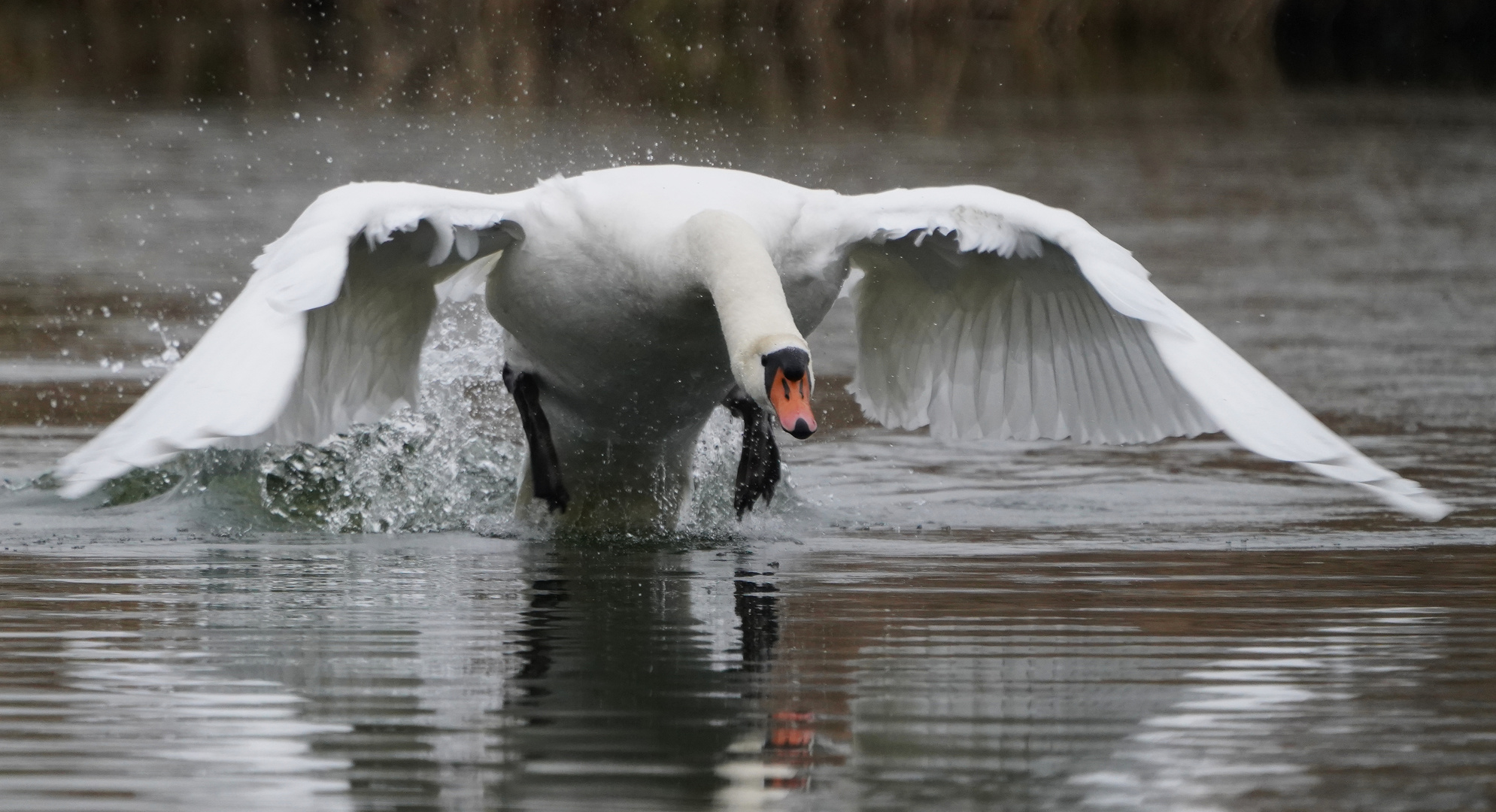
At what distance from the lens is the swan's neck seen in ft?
22.7

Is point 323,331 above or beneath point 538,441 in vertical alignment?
above

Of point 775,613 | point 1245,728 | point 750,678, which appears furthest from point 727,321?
point 1245,728

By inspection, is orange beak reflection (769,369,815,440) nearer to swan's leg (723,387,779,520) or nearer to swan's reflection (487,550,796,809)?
swan's reflection (487,550,796,809)

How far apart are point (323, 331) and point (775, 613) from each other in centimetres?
207

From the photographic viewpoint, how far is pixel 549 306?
810 cm

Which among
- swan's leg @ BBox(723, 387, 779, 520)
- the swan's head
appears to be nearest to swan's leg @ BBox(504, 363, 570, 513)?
swan's leg @ BBox(723, 387, 779, 520)

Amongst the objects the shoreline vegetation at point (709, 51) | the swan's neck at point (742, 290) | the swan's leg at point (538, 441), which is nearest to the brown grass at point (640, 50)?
the shoreline vegetation at point (709, 51)

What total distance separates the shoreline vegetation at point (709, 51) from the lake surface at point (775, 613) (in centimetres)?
1532

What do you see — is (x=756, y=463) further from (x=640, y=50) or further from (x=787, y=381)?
(x=640, y=50)

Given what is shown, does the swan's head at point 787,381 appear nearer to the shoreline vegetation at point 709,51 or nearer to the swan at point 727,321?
the swan at point 727,321

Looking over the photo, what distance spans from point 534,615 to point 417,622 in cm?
36

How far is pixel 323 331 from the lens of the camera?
7.94 m

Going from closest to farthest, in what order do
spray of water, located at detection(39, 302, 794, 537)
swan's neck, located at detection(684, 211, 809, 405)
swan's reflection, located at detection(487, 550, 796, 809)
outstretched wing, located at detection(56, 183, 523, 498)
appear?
1. swan's reflection, located at detection(487, 550, 796, 809)
2. outstretched wing, located at detection(56, 183, 523, 498)
3. swan's neck, located at detection(684, 211, 809, 405)
4. spray of water, located at detection(39, 302, 794, 537)

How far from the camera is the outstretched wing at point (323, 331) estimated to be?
538cm
